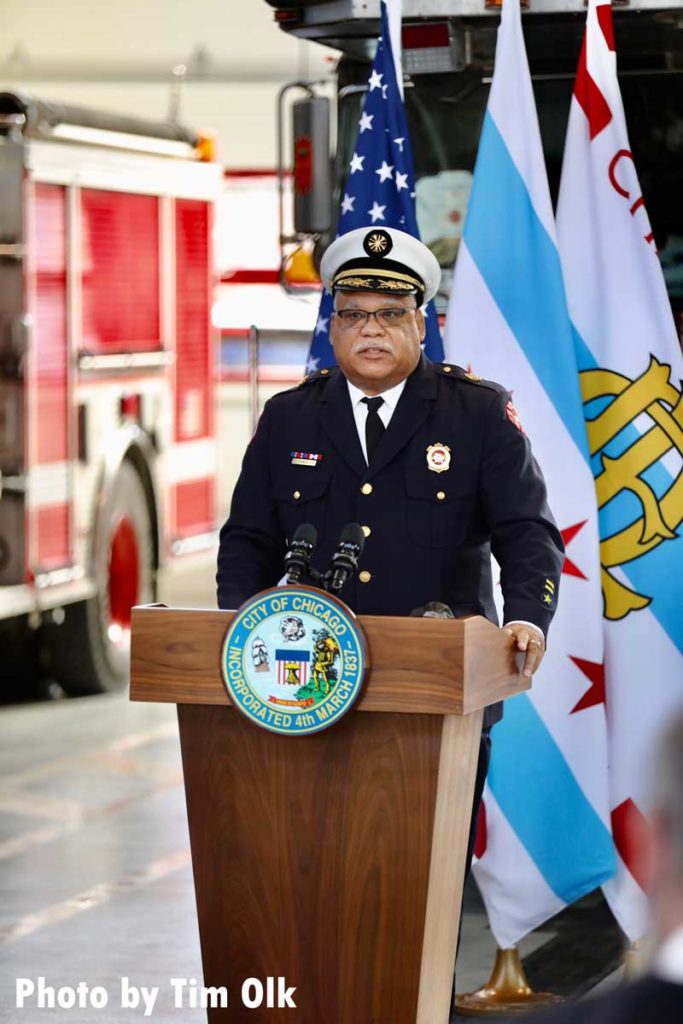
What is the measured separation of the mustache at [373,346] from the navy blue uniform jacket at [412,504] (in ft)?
0.40

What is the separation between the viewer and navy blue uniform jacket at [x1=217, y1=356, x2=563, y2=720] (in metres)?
3.99

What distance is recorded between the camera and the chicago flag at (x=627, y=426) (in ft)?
16.1

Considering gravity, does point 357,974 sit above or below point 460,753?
below

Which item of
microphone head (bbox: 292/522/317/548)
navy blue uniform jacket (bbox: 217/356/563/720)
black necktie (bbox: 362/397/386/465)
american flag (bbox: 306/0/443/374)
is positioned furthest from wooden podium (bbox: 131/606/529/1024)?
american flag (bbox: 306/0/443/374)

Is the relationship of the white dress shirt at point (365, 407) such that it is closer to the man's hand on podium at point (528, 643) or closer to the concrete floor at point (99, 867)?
the man's hand on podium at point (528, 643)

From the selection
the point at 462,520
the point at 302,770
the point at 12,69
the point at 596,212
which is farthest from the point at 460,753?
→ the point at 12,69

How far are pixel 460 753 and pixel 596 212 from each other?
1.84 meters

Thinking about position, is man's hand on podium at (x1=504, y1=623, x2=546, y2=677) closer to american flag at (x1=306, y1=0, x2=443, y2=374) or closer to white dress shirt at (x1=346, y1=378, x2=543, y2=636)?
white dress shirt at (x1=346, y1=378, x2=543, y2=636)

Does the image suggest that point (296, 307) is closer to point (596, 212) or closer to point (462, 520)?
point (596, 212)

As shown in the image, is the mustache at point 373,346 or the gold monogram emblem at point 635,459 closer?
the mustache at point 373,346

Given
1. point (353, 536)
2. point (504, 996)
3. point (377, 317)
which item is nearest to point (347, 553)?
point (353, 536)

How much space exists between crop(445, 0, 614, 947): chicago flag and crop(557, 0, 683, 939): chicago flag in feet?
0.28

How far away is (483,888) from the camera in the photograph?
195 inches

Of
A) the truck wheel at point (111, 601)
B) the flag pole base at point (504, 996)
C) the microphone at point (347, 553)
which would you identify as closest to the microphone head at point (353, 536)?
the microphone at point (347, 553)
